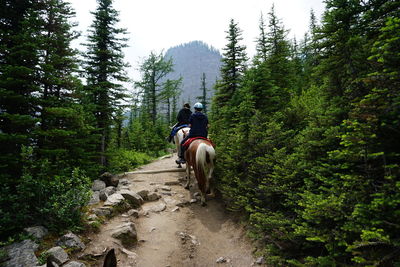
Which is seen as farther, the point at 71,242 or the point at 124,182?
the point at 124,182

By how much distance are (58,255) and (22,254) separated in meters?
0.63

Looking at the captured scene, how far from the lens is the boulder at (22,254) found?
3213mm

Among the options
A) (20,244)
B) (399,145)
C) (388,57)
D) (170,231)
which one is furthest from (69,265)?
(388,57)

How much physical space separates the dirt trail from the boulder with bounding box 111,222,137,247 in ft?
0.45

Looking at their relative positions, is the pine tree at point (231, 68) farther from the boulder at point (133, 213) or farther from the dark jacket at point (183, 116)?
the boulder at point (133, 213)

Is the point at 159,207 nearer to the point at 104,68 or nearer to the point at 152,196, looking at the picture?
the point at 152,196

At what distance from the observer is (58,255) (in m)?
3.41

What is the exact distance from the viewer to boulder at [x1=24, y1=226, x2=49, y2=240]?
12.5 feet

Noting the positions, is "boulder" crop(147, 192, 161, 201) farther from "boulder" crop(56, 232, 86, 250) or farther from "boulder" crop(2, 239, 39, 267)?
"boulder" crop(2, 239, 39, 267)

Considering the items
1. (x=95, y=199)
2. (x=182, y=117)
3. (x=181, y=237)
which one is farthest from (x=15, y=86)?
(x=181, y=237)

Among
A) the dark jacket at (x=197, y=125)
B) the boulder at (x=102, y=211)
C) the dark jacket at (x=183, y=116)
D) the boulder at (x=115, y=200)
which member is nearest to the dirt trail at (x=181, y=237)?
the boulder at (x=102, y=211)

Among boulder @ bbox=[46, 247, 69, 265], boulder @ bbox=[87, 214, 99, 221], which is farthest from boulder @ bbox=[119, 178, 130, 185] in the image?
boulder @ bbox=[46, 247, 69, 265]

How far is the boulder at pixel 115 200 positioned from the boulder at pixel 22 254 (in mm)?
2151

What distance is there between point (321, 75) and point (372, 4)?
1331 millimetres
